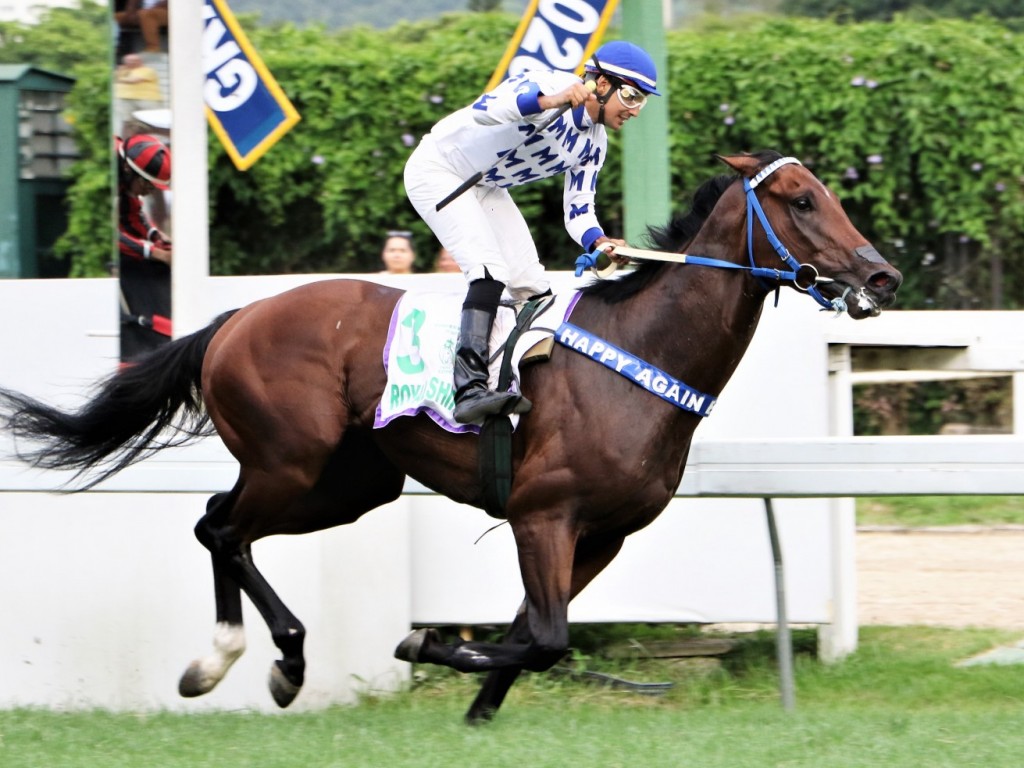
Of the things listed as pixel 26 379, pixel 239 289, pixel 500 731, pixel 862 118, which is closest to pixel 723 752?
pixel 500 731

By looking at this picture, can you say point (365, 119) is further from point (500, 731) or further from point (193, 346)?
point (500, 731)

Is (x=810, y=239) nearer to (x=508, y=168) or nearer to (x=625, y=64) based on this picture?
(x=625, y=64)

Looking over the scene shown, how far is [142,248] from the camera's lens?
6363 millimetres

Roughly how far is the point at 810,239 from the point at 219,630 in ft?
7.48

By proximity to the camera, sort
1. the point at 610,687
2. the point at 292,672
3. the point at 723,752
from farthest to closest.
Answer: the point at 610,687
the point at 292,672
the point at 723,752

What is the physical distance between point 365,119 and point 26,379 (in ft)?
14.7

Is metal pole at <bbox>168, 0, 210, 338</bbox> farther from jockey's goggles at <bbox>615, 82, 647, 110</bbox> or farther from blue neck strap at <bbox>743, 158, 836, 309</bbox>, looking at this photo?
blue neck strap at <bbox>743, 158, 836, 309</bbox>

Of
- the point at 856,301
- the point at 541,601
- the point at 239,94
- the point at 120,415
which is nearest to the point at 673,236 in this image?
the point at 856,301

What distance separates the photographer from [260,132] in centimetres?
727

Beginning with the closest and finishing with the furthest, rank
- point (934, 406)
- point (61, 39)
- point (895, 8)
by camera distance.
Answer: point (61, 39), point (934, 406), point (895, 8)

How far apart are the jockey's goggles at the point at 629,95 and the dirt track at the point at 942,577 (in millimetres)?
3223

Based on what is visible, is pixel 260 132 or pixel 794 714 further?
pixel 260 132

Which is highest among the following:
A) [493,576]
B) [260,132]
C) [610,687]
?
[260,132]

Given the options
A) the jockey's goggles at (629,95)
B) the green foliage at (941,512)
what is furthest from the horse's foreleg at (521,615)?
the green foliage at (941,512)
